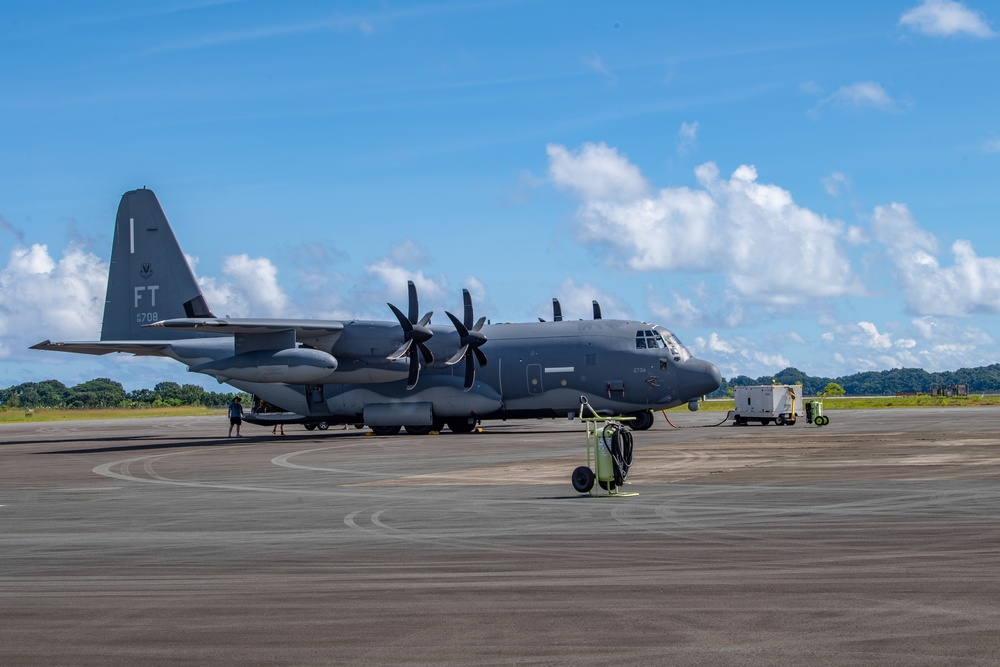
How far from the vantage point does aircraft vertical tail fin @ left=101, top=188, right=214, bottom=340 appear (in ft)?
158

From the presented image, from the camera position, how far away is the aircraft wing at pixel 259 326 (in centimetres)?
3956

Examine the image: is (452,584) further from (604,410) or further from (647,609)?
(604,410)

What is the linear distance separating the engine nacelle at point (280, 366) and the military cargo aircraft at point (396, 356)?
0.05 m

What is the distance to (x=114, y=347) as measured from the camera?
146 ft

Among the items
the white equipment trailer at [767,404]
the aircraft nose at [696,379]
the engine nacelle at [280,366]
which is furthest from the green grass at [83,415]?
the aircraft nose at [696,379]

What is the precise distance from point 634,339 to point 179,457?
1949 cm

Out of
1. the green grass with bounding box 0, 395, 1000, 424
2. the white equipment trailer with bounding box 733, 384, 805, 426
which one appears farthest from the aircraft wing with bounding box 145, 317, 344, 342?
the green grass with bounding box 0, 395, 1000, 424

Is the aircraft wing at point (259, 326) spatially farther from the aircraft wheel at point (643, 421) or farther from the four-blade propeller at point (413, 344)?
the aircraft wheel at point (643, 421)

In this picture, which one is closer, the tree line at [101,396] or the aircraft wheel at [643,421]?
the aircraft wheel at [643,421]

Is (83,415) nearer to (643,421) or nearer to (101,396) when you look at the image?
(101,396)

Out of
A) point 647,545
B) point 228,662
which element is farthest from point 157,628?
point 647,545

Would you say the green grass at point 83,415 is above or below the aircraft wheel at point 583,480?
below

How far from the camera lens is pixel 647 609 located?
28.6ft

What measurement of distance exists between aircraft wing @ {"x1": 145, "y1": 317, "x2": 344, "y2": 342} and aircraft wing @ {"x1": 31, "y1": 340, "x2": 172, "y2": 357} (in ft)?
9.44
